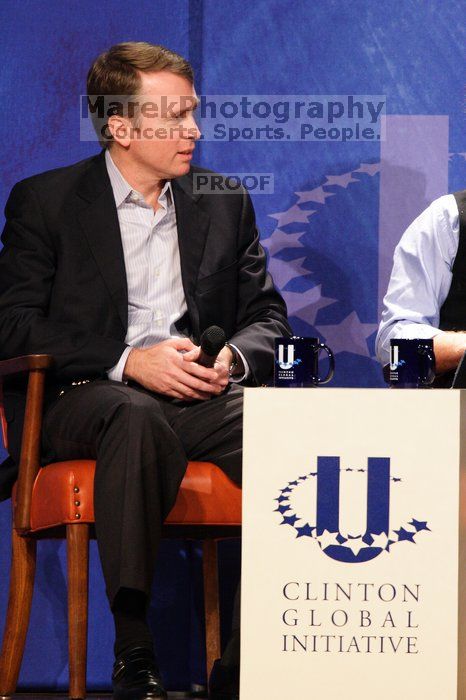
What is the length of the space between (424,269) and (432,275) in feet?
0.10

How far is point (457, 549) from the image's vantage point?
1.89 metres

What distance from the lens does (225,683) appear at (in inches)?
90.8

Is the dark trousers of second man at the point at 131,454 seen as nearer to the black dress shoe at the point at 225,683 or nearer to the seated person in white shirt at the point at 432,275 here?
the black dress shoe at the point at 225,683

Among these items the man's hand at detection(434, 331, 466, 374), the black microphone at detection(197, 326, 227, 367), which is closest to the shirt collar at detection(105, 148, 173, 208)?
the black microphone at detection(197, 326, 227, 367)

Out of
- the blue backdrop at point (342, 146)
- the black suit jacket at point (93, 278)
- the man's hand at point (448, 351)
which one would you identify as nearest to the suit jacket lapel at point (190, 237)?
the black suit jacket at point (93, 278)

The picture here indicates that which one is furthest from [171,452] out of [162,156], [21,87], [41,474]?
[21,87]

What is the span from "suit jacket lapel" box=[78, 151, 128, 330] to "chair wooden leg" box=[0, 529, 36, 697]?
0.60 meters

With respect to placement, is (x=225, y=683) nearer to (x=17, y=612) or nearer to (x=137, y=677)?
(x=137, y=677)

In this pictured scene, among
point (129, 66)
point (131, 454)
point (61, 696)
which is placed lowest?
point (61, 696)

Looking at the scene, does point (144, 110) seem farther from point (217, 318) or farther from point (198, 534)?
point (198, 534)

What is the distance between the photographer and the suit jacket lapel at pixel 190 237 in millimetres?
2885

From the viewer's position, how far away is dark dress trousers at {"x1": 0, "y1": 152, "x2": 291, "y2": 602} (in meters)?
2.32

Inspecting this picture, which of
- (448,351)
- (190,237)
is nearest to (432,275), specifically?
(448,351)

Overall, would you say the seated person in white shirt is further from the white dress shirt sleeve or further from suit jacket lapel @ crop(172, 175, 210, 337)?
the white dress shirt sleeve
